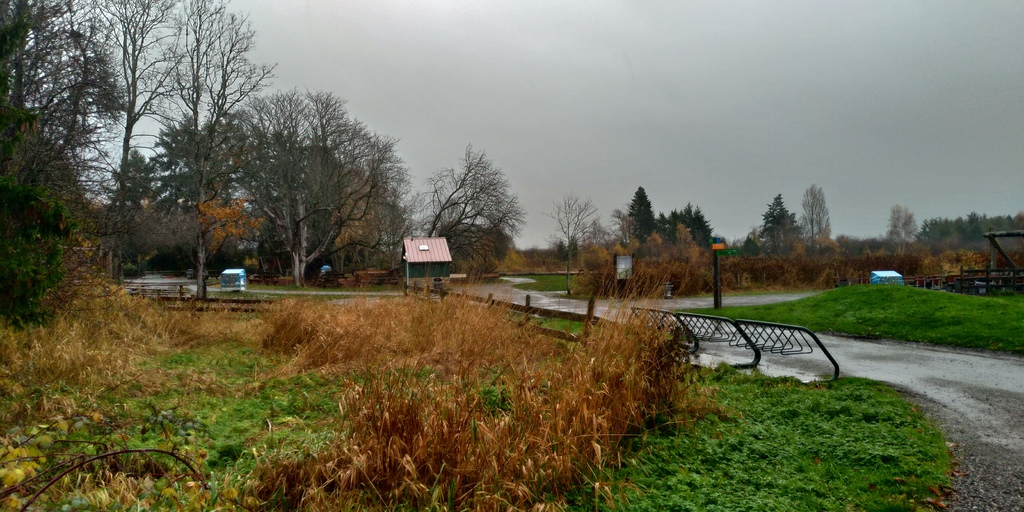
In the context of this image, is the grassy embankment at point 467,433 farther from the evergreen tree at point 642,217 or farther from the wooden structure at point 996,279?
the evergreen tree at point 642,217

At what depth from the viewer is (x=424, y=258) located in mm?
35094

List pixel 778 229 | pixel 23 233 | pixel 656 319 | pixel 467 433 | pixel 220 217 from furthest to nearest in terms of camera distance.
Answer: pixel 778 229, pixel 220 217, pixel 656 319, pixel 23 233, pixel 467 433

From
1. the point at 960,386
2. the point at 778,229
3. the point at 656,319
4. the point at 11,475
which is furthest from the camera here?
the point at 778,229

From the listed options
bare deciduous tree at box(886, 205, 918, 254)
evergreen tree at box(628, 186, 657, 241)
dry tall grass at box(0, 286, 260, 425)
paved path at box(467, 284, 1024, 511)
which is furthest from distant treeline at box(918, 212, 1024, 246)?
dry tall grass at box(0, 286, 260, 425)

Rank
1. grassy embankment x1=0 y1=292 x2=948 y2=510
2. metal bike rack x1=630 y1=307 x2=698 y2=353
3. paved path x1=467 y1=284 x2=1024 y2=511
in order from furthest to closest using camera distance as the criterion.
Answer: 1. metal bike rack x1=630 y1=307 x2=698 y2=353
2. paved path x1=467 y1=284 x2=1024 y2=511
3. grassy embankment x1=0 y1=292 x2=948 y2=510

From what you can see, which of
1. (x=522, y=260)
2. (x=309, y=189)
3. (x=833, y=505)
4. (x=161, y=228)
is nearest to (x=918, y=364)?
(x=833, y=505)

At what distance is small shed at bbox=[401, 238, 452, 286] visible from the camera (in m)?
34.8

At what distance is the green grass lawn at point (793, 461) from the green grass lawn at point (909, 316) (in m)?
6.86

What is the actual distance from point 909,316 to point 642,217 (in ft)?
196

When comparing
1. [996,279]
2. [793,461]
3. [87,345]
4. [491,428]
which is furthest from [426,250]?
[491,428]

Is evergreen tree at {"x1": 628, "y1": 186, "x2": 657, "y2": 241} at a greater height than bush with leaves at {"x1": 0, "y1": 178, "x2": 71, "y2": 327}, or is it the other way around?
evergreen tree at {"x1": 628, "y1": 186, "x2": 657, "y2": 241}

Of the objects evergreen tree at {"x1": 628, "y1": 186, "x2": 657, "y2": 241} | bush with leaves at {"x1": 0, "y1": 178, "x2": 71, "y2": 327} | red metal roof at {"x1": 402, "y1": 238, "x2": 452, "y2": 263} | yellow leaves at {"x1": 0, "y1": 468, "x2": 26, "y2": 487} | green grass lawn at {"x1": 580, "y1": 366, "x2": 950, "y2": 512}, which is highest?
evergreen tree at {"x1": 628, "y1": 186, "x2": 657, "y2": 241}

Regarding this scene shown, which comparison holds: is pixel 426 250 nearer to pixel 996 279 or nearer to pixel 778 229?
pixel 996 279

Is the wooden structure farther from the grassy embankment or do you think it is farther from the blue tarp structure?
the grassy embankment
